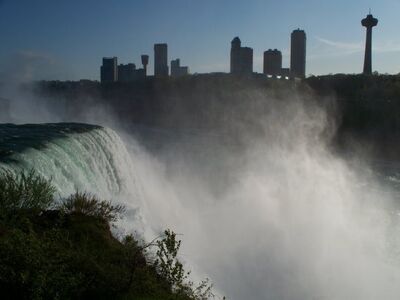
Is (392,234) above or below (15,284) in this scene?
below

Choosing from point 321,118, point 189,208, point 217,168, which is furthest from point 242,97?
point 189,208

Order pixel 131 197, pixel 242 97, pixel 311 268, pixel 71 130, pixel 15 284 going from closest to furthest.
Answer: pixel 15 284
pixel 311 268
pixel 131 197
pixel 71 130
pixel 242 97

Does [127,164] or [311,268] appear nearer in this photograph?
[311,268]

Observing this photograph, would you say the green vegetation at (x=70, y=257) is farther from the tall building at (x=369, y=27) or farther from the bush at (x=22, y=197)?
the tall building at (x=369, y=27)

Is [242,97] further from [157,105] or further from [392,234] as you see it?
[392,234]

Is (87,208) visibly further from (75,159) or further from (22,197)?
(75,159)

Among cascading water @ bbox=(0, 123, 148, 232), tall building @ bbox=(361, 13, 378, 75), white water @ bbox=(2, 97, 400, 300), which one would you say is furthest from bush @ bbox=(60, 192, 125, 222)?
tall building @ bbox=(361, 13, 378, 75)

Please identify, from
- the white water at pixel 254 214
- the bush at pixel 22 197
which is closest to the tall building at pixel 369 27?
the white water at pixel 254 214
